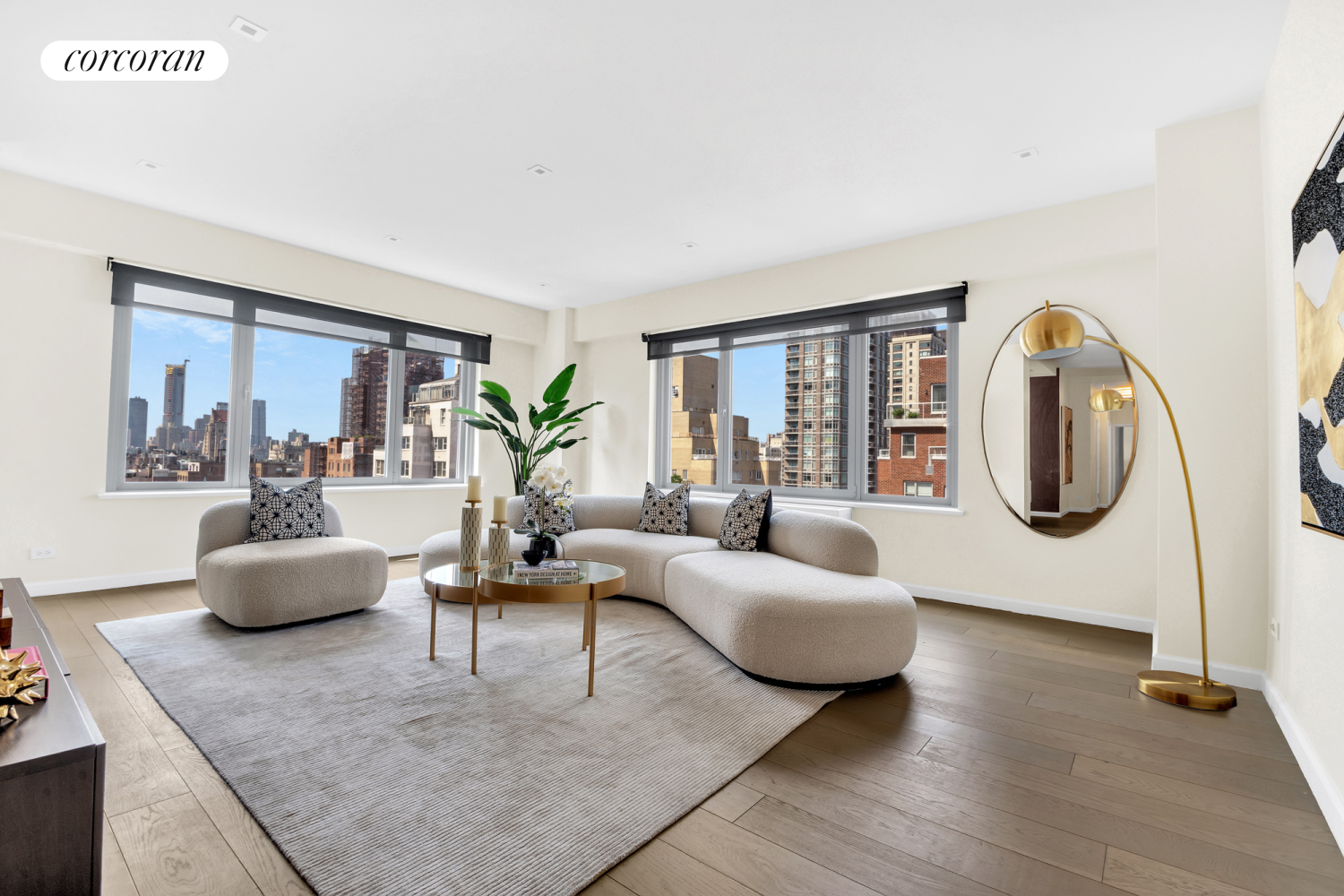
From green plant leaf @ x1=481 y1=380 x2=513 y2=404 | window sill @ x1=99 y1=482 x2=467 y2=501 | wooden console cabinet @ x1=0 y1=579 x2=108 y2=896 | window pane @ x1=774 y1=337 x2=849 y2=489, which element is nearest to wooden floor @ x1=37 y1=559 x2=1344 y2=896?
wooden console cabinet @ x1=0 y1=579 x2=108 y2=896

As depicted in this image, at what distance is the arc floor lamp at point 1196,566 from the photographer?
2.58 m

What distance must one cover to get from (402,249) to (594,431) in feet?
8.90

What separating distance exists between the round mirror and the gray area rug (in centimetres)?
Answer: 234

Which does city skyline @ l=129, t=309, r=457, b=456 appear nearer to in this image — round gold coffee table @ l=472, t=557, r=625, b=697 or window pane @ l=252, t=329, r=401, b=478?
window pane @ l=252, t=329, r=401, b=478

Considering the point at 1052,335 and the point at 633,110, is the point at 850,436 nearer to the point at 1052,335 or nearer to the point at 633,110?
the point at 1052,335

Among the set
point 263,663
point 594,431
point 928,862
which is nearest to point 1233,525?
point 928,862

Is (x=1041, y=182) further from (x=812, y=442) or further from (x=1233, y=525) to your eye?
(x=812, y=442)

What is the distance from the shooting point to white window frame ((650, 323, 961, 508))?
4.59 m

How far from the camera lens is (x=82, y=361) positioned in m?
4.13

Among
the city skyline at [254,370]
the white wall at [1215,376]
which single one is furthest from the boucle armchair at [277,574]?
the white wall at [1215,376]

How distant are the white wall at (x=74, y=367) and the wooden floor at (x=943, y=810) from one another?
201 cm

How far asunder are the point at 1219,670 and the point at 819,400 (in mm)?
3123

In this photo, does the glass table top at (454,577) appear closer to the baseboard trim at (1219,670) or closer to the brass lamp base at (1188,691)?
the brass lamp base at (1188,691)

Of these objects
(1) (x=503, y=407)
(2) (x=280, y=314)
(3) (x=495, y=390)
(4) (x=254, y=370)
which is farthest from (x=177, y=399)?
(1) (x=503, y=407)
